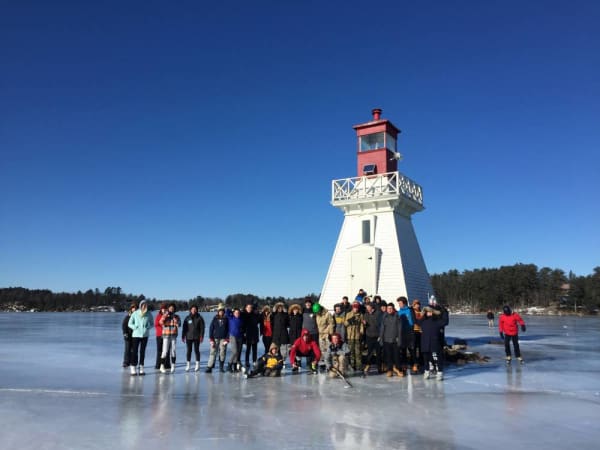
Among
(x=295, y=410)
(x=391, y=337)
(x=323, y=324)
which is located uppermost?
(x=323, y=324)

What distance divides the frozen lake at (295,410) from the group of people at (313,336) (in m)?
0.51

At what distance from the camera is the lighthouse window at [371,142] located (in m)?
20.9

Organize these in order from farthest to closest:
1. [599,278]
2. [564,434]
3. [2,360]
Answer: [599,278], [2,360], [564,434]

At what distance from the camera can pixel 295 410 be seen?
6.84m

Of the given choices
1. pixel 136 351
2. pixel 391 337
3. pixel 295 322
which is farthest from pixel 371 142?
pixel 136 351

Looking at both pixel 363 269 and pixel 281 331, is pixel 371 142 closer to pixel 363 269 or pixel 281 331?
pixel 363 269

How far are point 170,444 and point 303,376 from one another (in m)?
5.55

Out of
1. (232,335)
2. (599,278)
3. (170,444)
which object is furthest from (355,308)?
(599,278)

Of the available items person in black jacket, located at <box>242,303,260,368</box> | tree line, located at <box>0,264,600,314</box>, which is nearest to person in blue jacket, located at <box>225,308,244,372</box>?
person in black jacket, located at <box>242,303,260,368</box>

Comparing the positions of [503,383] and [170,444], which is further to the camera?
[503,383]

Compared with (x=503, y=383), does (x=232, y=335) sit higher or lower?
higher

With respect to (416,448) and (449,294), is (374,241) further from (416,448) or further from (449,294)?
(449,294)

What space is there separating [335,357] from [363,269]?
29.6 ft

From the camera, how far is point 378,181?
19.4 metres
